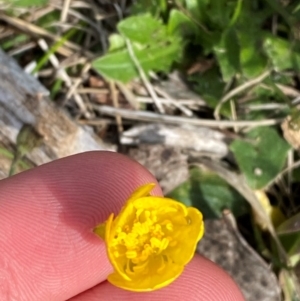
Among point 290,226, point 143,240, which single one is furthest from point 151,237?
point 290,226

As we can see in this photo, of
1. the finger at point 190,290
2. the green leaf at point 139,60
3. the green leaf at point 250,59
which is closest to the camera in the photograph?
the finger at point 190,290

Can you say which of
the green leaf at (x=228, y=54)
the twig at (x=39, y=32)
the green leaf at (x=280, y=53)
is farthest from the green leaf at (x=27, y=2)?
the green leaf at (x=280, y=53)

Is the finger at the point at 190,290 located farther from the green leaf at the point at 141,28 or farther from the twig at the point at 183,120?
the green leaf at the point at 141,28

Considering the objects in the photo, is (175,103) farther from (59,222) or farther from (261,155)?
(59,222)

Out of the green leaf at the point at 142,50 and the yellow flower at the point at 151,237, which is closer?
the yellow flower at the point at 151,237

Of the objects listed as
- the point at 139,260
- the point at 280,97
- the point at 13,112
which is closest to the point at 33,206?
the point at 139,260

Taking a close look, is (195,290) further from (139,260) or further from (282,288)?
(282,288)
